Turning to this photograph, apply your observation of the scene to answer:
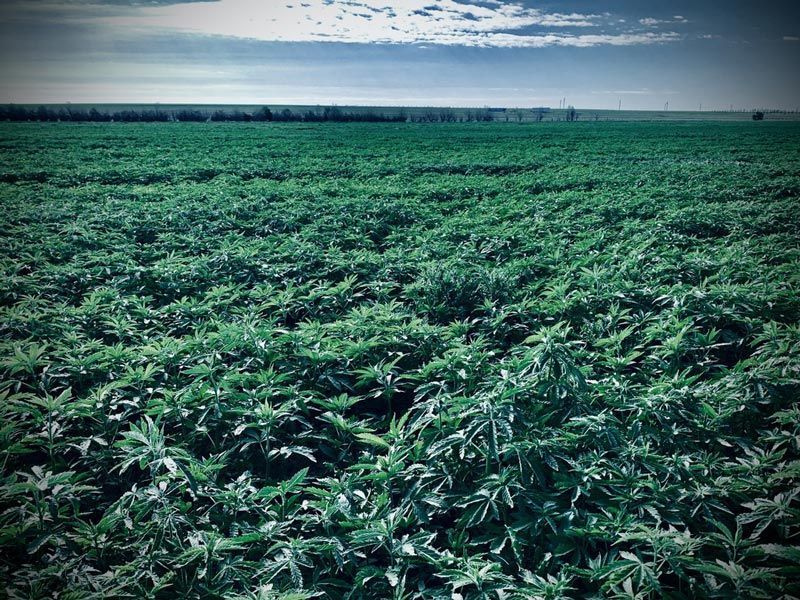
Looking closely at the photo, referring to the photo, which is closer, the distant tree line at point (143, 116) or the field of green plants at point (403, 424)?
the field of green plants at point (403, 424)

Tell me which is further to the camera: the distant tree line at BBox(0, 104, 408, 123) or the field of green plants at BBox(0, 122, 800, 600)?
the distant tree line at BBox(0, 104, 408, 123)

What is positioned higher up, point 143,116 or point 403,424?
point 143,116

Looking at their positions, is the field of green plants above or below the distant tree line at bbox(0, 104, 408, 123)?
below

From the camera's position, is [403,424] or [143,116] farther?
[143,116]

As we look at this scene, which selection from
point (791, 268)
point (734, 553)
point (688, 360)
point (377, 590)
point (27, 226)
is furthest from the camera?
point (27, 226)

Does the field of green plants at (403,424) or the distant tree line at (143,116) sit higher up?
the distant tree line at (143,116)

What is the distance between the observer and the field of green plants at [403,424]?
2281 mm

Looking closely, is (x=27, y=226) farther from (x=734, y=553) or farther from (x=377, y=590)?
(x=734, y=553)

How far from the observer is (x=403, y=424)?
3521 mm

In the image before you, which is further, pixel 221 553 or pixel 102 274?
pixel 102 274

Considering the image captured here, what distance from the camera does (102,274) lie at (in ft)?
21.2

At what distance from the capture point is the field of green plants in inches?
89.8

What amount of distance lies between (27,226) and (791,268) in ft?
41.1

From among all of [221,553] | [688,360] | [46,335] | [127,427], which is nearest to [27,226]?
[46,335]
